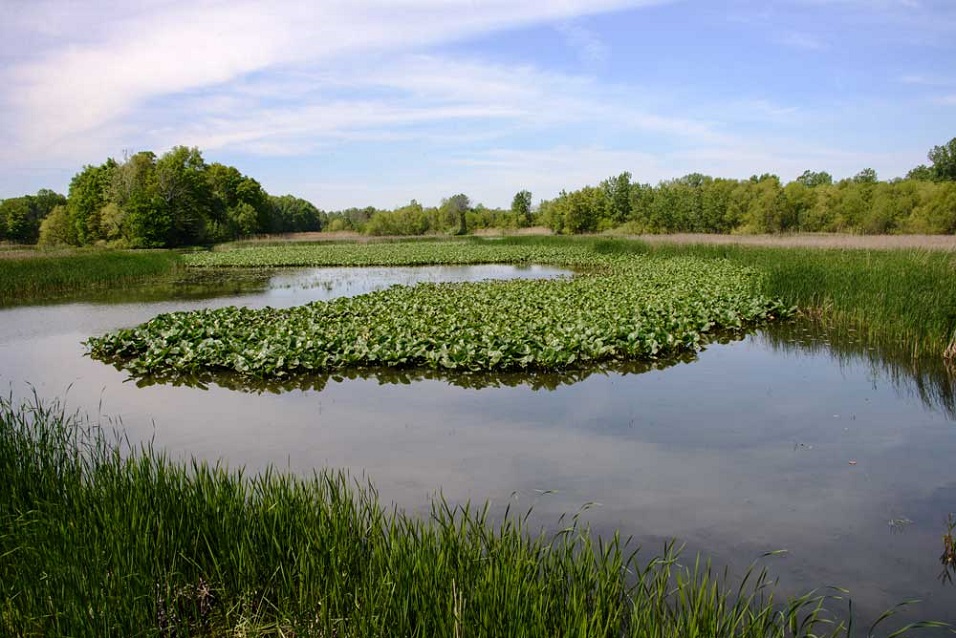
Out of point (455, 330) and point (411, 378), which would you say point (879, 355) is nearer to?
point (455, 330)

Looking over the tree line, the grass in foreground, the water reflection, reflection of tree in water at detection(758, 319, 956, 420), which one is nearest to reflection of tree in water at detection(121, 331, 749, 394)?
the water reflection

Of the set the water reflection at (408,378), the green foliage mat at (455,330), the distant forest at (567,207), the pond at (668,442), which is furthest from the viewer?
the distant forest at (567,207)

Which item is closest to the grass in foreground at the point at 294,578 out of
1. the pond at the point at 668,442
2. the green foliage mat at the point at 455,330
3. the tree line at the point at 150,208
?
the pond at the point at 668,442

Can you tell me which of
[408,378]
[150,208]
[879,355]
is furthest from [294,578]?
[150,208]

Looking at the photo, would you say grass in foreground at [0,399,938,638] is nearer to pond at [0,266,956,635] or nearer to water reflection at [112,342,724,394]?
pond at [0,266,956,635]

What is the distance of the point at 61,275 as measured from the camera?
20.2m

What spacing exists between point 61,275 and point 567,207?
1740 inches

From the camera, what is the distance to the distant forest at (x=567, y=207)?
42188 mm

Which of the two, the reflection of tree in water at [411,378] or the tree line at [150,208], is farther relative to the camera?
the tree line at [150,208]

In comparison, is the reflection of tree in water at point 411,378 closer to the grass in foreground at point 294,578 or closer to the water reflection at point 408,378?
the water reflection at point 408,378

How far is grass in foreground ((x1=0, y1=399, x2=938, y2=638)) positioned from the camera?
2.54 metres

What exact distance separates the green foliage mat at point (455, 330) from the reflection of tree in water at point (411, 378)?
5.9 inches

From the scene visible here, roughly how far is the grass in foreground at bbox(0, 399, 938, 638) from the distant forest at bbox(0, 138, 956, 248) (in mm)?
33673

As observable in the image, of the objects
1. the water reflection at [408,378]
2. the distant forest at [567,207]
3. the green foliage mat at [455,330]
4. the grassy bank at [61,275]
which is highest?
the distant forest at [567,207]
